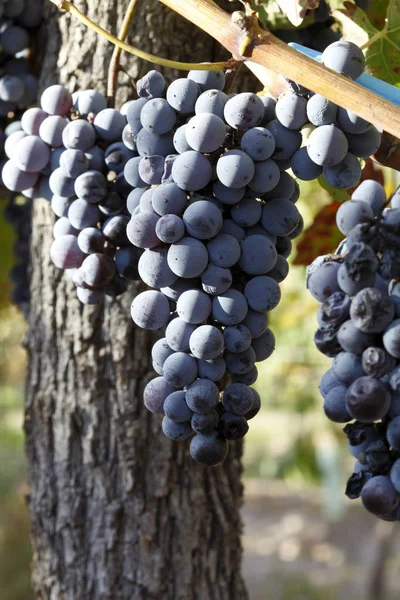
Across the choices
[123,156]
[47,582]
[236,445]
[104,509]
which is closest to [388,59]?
[123,156]

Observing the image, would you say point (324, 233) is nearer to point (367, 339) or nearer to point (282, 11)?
point (282, 11)

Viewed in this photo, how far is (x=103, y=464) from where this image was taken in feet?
3.39

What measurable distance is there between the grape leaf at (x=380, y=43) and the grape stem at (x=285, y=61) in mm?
283

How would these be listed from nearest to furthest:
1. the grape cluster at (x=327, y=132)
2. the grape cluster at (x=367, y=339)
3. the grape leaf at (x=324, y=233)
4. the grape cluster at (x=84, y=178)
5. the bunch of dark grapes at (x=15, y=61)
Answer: the grape cluster at (x=367, y=339), the grape cluster at (x=327, y=132), the grape cluster at (x=84, y=178), the bunch of dark grapes at (x=15, y=61), the grape leaf at (x=324, y=233)

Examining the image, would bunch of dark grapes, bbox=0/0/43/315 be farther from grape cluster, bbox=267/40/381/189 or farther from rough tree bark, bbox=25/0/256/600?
grape cluster, bbox=267/40/381/189

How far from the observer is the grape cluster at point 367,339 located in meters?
0.48

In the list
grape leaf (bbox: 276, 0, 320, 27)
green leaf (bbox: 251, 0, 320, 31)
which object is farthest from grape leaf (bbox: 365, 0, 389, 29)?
grape leaf (bbox: 276, 0, 320, 27)

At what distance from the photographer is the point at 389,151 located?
63 cm

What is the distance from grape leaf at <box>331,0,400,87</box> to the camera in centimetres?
79

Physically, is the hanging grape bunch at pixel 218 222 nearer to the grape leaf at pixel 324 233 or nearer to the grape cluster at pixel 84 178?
the grape cluster at pixel 84 178

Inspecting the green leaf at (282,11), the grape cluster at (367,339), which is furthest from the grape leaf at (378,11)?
the grape cluster at (367,339)

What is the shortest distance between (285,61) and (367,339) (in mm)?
232

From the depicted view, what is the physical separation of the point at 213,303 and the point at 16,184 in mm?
309

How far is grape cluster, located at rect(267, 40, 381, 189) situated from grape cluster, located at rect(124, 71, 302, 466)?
19mm
